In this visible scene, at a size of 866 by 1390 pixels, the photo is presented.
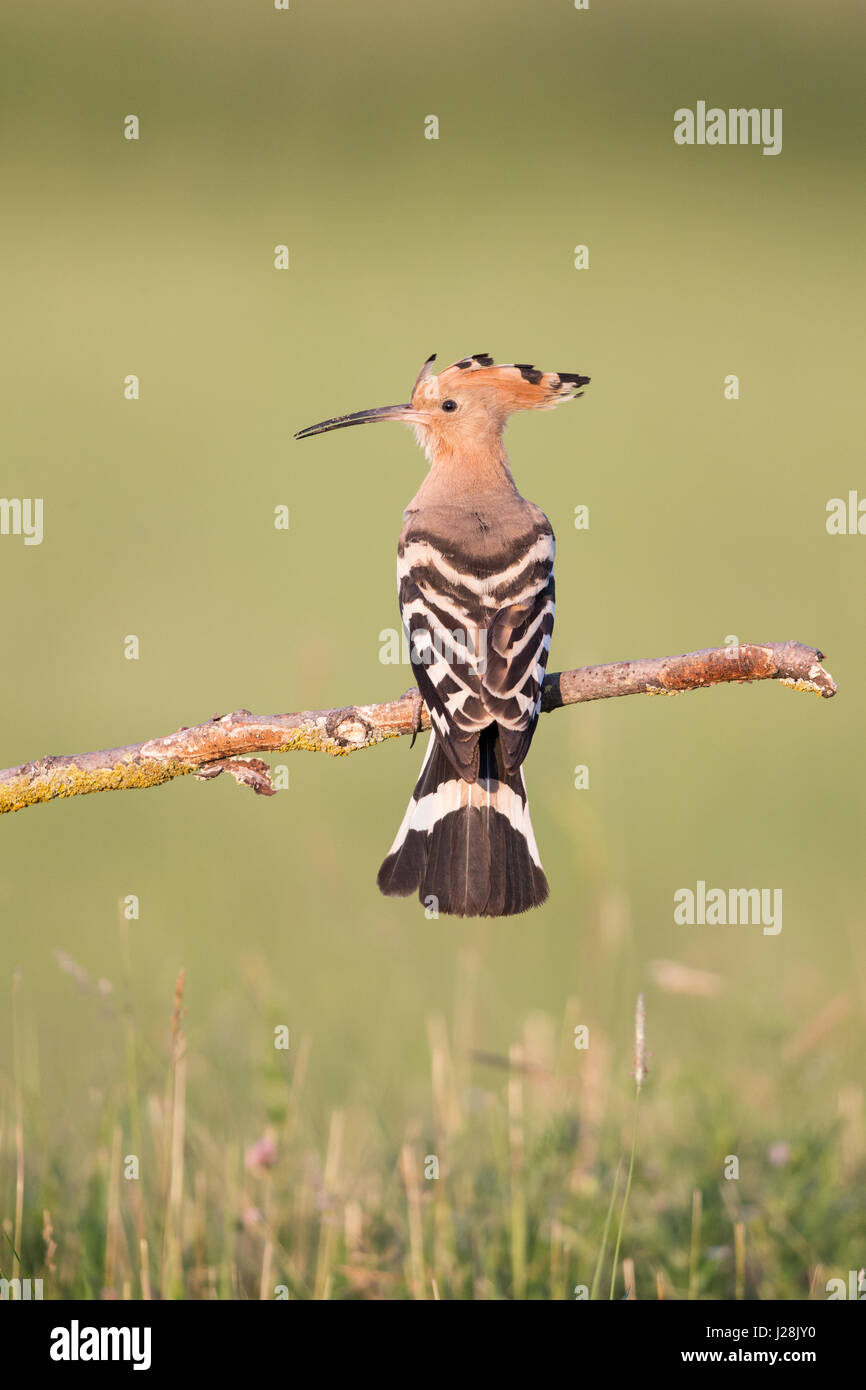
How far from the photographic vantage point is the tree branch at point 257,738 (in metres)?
2.80

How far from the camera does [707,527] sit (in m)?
10.4

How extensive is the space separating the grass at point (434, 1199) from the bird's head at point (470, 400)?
179 cm

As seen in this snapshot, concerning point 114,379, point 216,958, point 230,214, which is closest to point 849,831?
point 216,958

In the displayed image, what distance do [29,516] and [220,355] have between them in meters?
3.02

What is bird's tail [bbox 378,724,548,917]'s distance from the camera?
134 inches

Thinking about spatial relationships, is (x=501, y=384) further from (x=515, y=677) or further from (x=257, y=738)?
(x=257, y=738)

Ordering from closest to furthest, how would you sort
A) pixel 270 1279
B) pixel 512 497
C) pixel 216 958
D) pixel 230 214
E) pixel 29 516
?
1. pixel 270 1279
2. pixel 512 497
3. pixel 216 958
4. pixel 29 516
5. pixel 230 214

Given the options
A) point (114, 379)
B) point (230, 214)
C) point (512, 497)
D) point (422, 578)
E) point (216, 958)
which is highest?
point (230, 214)

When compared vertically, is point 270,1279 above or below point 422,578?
below

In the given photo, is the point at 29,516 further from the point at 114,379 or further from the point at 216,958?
the point at 216,958

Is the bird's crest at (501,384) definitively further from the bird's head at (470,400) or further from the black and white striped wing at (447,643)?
the black and white striped wing at (447,643)

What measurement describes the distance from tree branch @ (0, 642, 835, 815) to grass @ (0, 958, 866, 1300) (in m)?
0.49

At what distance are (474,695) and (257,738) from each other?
28.1 inches

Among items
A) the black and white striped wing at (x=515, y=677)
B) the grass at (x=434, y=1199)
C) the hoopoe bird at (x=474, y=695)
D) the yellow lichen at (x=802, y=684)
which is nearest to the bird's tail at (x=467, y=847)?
the hoopoe bird at (x=474, y=695)
